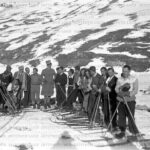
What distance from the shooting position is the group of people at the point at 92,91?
8938 millimetres

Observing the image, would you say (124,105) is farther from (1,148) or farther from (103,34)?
(103,34)

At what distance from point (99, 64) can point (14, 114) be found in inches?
1133

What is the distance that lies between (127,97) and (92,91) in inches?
109

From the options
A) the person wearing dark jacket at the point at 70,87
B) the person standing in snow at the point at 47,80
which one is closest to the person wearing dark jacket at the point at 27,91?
the person standing in snow at the point at 47,80

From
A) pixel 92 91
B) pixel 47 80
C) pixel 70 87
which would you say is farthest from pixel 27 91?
pixel 92 91

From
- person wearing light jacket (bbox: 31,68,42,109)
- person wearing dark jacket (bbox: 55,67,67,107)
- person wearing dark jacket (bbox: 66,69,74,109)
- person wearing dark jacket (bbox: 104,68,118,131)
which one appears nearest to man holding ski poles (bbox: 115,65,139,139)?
person wearing dark jacket (bbox: 104,68,118,131)

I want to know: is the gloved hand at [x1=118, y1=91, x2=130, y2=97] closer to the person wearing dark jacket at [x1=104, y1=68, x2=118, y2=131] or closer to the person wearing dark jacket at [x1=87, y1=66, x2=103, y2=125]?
the person wearing dark jacket at [x1=104, y1=68, x2=118, y2=131]

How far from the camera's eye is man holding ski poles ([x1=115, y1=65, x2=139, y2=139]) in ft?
28.9

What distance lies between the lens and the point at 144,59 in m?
43.1

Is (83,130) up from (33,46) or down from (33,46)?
down

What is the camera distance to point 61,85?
15.4 m

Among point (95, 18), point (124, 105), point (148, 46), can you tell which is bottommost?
point (124, 105)

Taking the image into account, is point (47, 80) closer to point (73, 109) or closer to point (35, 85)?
point (35, 85)

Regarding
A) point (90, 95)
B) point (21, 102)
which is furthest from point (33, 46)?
point (90, 95)
